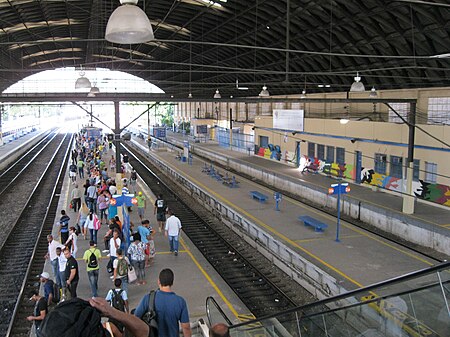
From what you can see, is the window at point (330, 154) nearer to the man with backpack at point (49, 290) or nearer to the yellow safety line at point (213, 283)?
the yellow safety line at point (213, 283)

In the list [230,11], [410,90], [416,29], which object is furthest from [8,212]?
[410,90]

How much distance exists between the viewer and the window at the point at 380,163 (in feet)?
74.0

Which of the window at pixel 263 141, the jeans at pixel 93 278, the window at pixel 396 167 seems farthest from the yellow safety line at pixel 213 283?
the window at pixel 263 141

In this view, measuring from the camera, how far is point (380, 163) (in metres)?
22.9

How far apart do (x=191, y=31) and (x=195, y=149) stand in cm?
1621

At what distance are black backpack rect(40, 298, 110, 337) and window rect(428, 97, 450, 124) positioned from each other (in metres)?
22.1

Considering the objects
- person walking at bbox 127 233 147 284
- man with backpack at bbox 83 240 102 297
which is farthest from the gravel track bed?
man with backpack at bbox 83 240 102 297

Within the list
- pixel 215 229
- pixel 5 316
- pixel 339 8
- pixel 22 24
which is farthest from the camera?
pixel 22 24

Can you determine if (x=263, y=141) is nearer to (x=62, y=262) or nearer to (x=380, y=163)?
(x=380, y=163)

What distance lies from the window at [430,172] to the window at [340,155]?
659cm

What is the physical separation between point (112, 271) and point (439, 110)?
1785 centimetres

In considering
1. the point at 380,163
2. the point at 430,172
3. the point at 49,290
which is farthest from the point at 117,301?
the point at 380,163

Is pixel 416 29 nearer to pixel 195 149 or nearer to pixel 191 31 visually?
pixel 191 31

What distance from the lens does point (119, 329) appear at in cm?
240
